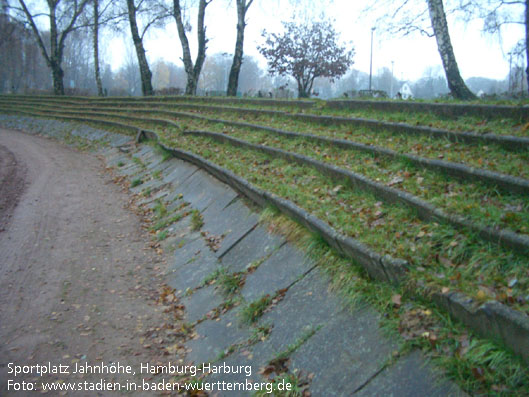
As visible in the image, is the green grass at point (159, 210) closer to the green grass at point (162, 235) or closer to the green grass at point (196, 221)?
the green grass at point (162, 235)

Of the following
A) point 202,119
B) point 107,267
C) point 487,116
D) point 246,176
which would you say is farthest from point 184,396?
point 202,119

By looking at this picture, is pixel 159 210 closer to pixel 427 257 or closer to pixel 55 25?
pixel 427 257

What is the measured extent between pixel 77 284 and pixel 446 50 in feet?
29.1

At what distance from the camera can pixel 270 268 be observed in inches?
221

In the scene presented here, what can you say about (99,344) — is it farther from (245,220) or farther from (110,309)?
(245,220)

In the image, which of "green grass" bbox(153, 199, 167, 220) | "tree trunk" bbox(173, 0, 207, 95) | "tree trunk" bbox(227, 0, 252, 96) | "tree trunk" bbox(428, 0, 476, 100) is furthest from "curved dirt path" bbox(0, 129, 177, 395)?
"tree trunk" bbox(173, 0, 207, 95)

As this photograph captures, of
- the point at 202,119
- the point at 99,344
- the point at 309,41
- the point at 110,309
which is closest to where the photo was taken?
the point at 99,344

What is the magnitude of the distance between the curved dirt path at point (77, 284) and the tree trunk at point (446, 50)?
283 inches

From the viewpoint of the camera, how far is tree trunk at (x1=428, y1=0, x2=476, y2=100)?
1062 cm

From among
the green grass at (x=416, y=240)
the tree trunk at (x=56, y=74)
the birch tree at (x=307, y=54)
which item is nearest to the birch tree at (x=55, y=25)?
the tree trunk at (x=56, y=74)

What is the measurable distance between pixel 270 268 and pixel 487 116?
3911mm

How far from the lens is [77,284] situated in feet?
21.9

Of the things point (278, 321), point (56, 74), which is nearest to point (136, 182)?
point (278, 321)

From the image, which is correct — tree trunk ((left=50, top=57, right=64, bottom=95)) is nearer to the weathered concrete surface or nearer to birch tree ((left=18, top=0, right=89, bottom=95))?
birch tree ((left=18, top=0, right=89, bottom=95))
